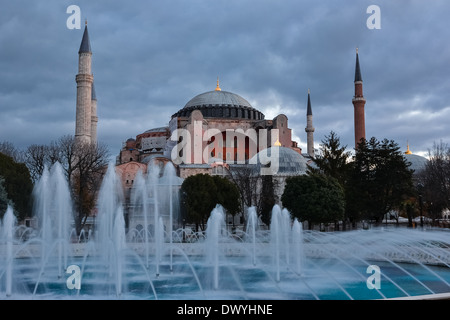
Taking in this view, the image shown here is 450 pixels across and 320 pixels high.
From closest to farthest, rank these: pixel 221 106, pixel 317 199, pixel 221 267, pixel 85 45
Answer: pixel 221 267 < pixel 317 199 < pixel 85 45 < pixel 221 106

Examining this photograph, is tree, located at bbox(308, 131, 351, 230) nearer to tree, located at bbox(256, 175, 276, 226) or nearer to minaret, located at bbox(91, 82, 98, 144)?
tree, located at bbox(256, 175, 276, 226)

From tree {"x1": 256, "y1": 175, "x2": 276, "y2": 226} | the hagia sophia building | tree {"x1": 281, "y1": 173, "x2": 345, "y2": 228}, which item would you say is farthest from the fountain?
the hagia sophia building

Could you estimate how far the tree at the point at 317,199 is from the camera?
24.5 meters

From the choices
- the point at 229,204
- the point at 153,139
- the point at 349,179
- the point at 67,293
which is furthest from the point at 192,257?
the point at 153,139

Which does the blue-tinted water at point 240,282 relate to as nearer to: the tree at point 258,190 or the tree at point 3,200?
the tree at point 3,200

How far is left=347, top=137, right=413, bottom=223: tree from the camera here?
25.1m

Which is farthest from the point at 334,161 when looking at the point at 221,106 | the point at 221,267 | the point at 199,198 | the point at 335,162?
the point at 221,106

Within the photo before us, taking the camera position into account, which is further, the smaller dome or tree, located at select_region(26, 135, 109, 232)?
the smaller dome

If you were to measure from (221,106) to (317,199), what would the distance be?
2638 centimetres

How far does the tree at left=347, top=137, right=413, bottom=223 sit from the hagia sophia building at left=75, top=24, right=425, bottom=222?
10058mm

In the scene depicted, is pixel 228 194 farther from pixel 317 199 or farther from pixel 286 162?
pixel 286 162

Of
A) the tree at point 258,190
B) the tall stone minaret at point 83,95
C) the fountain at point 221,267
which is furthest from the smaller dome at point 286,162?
the fountain at point 221,267

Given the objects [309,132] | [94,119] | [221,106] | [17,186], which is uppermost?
[221,106]

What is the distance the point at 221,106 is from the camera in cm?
4944
